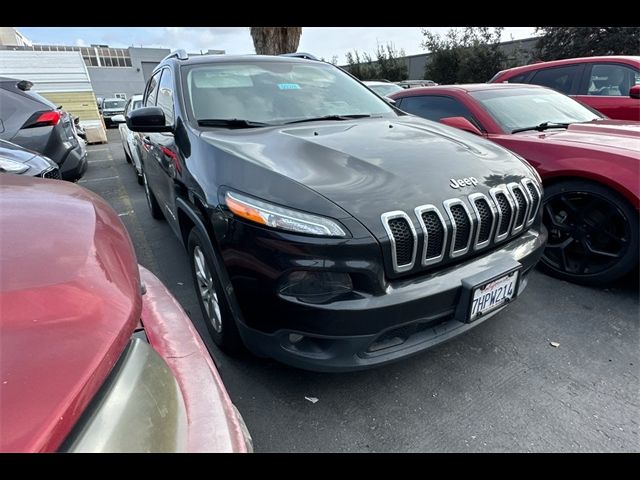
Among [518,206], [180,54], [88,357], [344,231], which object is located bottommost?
[518,206]

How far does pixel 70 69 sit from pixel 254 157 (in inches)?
542

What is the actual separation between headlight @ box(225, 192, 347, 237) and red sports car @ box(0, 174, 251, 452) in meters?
0.54

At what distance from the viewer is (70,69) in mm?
12203

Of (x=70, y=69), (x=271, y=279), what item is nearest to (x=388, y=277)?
(x=271, y=279)

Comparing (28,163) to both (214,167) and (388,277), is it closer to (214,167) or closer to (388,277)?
(214,167)

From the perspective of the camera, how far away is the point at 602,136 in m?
3.13

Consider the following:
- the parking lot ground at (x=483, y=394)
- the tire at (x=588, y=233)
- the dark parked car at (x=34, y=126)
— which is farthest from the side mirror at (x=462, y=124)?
the dark parked car at (x=34, y=126)

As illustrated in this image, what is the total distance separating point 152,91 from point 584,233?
158 inches

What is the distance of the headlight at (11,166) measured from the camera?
3.51 metres

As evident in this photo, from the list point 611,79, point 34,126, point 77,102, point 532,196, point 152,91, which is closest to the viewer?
point 532,196

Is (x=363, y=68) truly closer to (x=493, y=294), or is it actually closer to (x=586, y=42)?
(x=586, y=42)

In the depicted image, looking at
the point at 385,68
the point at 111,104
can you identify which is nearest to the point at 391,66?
the point at 385,68

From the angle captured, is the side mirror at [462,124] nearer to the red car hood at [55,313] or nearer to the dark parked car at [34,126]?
the red car hood at [55,313]

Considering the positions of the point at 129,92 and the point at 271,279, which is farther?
the point at 129,92
